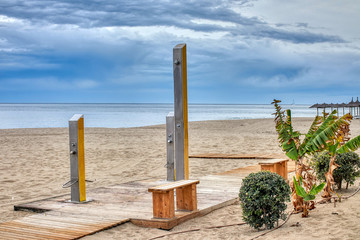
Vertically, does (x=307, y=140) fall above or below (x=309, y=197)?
above

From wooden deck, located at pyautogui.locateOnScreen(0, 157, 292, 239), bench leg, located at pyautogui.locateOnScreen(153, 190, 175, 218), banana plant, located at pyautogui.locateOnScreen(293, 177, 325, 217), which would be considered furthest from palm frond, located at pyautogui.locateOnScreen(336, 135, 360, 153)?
bench leg, located at pyautogui.locateOnScreen(153, 190, 175, 218)

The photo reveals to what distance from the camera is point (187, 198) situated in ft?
20.4

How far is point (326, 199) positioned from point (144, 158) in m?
8.93

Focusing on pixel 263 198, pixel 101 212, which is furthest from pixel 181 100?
pixel 263 198

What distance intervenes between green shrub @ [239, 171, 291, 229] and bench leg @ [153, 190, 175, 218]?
39.5 inches

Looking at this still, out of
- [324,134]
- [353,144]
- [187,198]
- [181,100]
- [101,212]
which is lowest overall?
[101,212]

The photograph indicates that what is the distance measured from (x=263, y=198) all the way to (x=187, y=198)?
58.3 inches

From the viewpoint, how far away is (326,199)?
6.34 m

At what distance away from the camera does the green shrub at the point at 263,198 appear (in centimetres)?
511

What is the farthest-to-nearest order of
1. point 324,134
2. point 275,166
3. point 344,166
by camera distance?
1. point 275,166
2. point 344,166
3. point 324,134

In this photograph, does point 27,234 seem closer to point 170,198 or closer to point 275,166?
point 170,198

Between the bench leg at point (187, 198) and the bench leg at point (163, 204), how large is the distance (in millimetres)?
503

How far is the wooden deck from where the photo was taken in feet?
17.4

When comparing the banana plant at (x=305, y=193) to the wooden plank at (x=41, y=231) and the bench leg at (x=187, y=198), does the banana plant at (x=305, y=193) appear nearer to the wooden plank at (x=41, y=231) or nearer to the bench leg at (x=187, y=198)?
the bench leg at (x=187, y=198)
